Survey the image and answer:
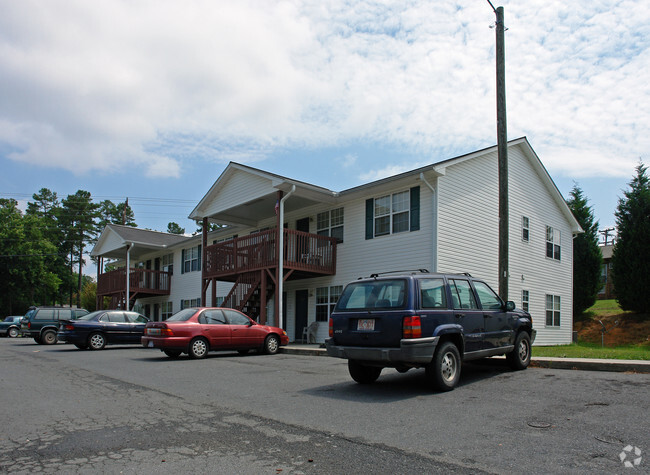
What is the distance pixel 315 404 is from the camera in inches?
282

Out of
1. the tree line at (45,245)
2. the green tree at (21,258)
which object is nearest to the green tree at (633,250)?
the tree line at (45,245)

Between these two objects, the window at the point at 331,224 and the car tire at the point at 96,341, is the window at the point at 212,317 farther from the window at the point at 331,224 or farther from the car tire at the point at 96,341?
the window at the point at 331,224

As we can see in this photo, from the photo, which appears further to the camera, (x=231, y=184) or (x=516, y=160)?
(x=231, y=184)

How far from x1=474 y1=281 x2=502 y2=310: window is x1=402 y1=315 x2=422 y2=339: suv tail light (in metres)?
1.88

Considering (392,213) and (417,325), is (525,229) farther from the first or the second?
(417,325)

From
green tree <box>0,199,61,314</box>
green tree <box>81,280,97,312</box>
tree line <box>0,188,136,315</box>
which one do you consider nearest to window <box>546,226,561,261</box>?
tree line <box>0,188,136,315</box>

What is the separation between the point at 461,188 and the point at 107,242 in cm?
2663

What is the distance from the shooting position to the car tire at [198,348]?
46.3 feet

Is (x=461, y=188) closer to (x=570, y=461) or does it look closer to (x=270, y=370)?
(x=270, y=370)

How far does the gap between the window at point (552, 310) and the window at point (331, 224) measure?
9356mm

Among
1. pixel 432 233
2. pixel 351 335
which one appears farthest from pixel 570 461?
pixel 432 233

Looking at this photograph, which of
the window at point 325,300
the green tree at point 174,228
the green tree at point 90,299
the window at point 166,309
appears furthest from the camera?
the green tree at point 174,228

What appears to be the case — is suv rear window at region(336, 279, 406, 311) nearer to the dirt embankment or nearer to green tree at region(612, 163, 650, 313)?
the dirt embankment

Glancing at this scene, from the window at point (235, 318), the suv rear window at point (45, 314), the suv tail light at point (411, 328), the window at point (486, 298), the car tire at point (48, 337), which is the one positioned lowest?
the car tire at point (48, 337)
